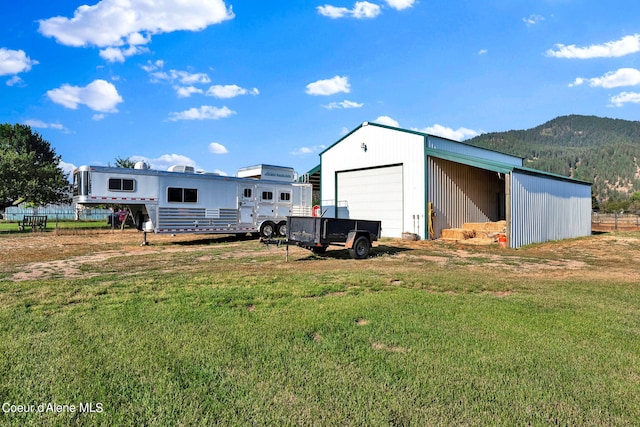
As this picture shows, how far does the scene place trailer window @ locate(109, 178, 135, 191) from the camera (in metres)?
15.8

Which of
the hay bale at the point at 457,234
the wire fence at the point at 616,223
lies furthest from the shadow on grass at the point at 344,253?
the wire fence at the point at 616,223

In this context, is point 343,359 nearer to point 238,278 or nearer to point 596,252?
point 238,278

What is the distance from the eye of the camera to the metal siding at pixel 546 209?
17.5 meters

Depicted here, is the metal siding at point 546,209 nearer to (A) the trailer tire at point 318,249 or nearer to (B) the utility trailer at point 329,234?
(B) the utility trailer at point 329,234

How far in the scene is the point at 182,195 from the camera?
685 inches

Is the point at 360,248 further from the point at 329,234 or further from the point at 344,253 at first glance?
the point at 344,253

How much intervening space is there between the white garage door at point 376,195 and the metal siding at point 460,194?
1727 millimetres

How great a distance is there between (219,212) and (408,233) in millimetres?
8828

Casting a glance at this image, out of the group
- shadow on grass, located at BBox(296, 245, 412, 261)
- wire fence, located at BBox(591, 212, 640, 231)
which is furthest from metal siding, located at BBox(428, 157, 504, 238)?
wire fence, located at BBox(591, 212, 640, 231)

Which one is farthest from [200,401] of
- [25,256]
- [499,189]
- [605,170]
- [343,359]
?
[605,170]

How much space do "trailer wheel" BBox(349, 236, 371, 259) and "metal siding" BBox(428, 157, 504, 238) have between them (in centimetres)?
782

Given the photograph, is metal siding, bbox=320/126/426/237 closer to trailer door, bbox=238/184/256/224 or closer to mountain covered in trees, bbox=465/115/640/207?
trailer door, bbox=238/184/256/224

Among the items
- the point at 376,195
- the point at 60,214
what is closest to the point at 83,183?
the point at 376,195

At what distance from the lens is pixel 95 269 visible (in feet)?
33.9
